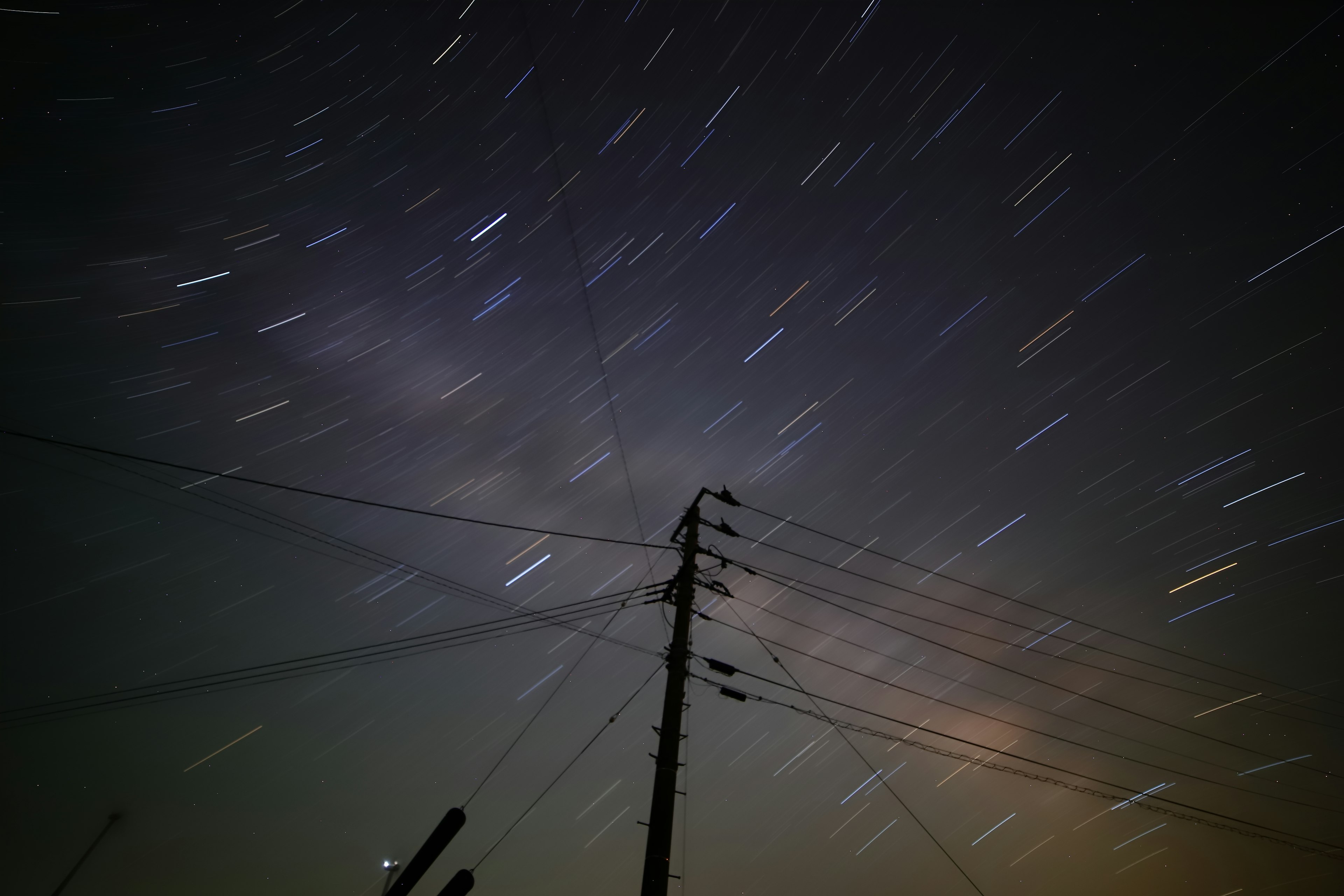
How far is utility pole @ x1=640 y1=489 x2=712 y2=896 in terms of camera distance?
280 inches

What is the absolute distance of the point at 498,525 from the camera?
35.5ft

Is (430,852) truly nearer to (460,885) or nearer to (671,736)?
→ (460,885)

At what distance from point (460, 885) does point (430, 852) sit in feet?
1.64

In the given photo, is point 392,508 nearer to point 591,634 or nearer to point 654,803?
point 591,634

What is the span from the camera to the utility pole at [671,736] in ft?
23.3

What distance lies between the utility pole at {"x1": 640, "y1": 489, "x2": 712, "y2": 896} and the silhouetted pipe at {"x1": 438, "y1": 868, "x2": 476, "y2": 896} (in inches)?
82.6

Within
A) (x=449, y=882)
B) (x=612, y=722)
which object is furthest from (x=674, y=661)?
(x=449, y=882)

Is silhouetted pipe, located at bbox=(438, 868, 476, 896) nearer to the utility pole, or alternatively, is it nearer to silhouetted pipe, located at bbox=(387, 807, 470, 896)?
silhouetted pipe, located at bbox=(387, 807, 470, 896)

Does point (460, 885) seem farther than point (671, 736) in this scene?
No

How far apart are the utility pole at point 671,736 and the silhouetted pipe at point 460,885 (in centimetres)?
210

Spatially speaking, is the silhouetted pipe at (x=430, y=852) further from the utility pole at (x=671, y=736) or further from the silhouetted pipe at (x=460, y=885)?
the utility pole at (x=671, y=736)

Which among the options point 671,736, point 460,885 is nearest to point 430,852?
point 460,885

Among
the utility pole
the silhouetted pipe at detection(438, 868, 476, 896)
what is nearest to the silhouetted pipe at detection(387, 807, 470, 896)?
the silhouetted pipe at detection(438, 868, 476, 896)

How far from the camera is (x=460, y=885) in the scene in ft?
20.9
